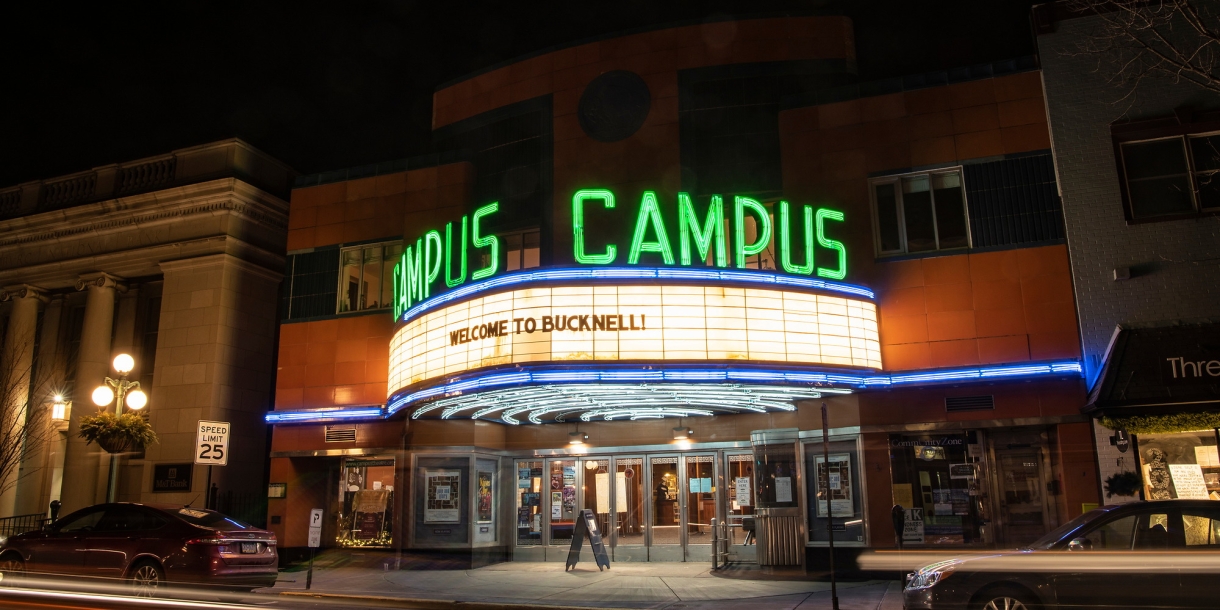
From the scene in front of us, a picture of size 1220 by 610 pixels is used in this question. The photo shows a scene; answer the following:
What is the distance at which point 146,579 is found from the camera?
13.8 meters

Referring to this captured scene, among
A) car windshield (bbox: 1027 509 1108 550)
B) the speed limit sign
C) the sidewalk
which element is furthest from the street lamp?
car windshield (bbox: 1027 509 1108 550)

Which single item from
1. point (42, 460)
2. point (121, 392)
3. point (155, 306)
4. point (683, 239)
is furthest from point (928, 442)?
point (42, 460)

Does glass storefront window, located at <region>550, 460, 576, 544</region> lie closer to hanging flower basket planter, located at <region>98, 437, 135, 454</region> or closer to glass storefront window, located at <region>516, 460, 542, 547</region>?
glass storefront window, located at <region>516, 460, 542, 547</region>

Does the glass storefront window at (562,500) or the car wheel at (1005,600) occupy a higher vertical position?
the glass storefront window at (562,500)

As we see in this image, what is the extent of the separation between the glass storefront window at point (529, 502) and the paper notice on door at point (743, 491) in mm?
5269

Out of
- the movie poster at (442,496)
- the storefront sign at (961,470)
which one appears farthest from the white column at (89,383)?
the storefront sign at (961,470)

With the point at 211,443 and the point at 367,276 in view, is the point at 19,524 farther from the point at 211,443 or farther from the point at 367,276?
the point at 211,443

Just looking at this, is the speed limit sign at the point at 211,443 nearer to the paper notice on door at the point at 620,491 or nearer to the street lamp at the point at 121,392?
the street lamp at the point at 121,392

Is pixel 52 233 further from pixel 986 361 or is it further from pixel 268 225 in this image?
pixel 986 361

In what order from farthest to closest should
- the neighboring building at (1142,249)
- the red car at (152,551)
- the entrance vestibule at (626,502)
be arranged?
the entrance vestibule at (626,502)
the neighboring building at (1142,249)
the red car at (152,551)

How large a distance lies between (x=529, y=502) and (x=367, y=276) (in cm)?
741

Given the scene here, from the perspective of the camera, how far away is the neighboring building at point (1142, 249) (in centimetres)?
1527

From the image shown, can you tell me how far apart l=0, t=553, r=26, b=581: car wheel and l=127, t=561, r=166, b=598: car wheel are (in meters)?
2.29

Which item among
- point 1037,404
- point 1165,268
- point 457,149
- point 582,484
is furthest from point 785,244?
point 457,149
